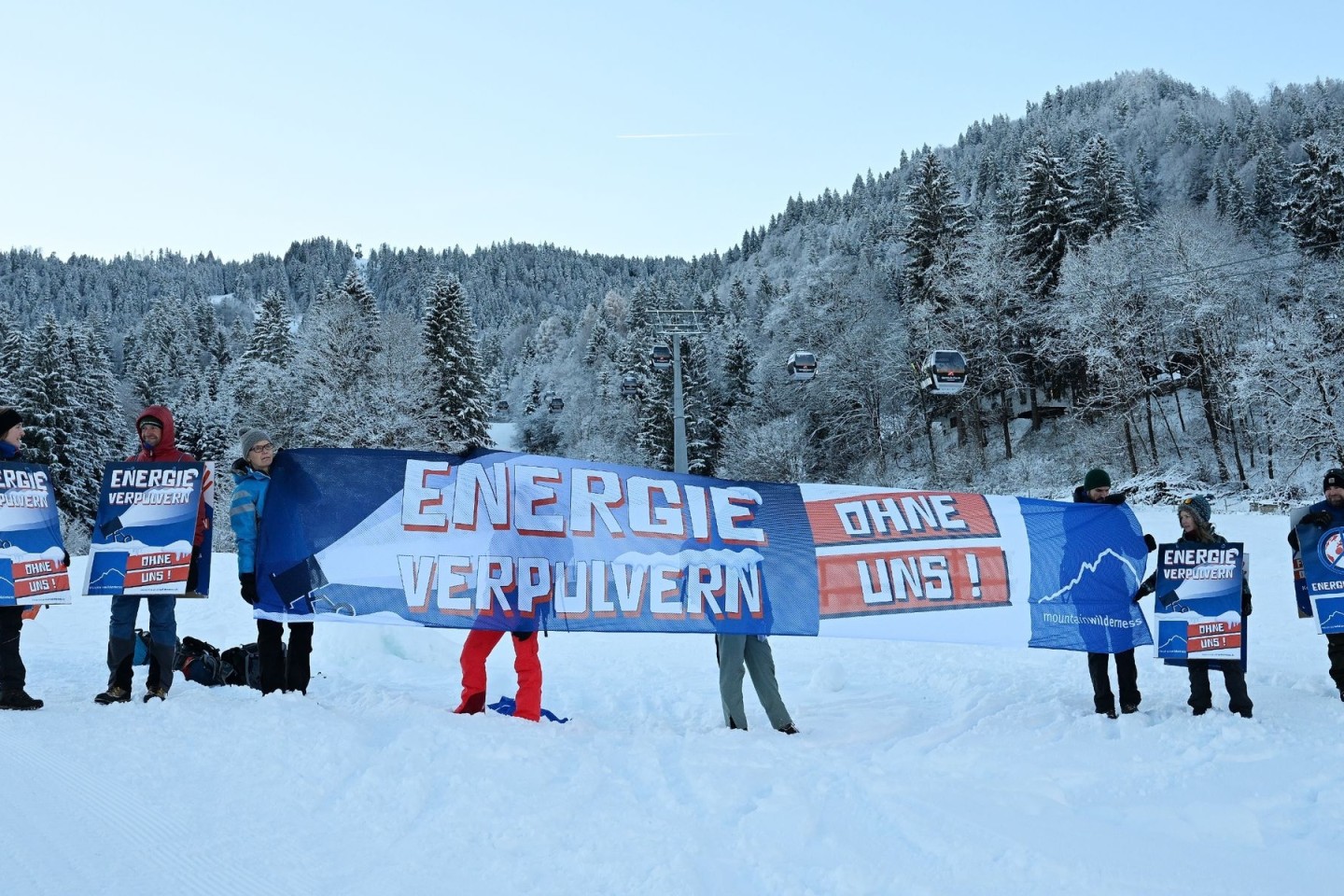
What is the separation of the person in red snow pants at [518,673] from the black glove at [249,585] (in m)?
1.54

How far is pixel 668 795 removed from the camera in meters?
4.53

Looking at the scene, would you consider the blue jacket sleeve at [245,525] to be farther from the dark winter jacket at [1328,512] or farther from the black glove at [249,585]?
the dark winter jacket at [1328,512]

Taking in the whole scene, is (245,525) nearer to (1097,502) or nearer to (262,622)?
(262,622)

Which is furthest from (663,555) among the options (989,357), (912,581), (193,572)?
(989,357)

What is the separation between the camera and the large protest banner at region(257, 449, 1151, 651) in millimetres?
6457

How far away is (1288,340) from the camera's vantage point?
30.1 meters

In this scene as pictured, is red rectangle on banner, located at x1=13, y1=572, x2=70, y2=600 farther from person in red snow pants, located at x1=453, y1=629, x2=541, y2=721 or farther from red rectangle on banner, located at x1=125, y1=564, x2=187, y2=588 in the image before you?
person in red snow pants, located at x1=453, y1=629, x2=541, y2=721

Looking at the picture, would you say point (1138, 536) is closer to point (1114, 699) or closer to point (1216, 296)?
point (1114, 699)

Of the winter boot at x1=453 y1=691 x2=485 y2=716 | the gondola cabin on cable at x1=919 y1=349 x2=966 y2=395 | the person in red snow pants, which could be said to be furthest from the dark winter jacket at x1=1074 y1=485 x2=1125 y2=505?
the gondola cabin on cable at x1=919 y1=349 x2=966 y2=395

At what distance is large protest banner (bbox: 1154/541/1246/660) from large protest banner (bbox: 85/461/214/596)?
709 cm

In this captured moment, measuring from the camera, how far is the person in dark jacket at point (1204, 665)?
6309 mm

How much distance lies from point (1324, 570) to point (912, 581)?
10.8 ft

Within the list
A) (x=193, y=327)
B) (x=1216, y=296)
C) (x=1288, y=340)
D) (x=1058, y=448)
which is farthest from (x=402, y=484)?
(x=193, y=327)

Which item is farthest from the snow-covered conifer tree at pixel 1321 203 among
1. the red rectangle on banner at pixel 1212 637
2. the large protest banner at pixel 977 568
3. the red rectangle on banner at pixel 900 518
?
the red rectangle on banner at pixel 900 518
